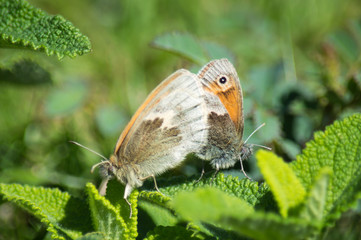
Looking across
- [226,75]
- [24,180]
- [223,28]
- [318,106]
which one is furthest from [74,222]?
[223,28]

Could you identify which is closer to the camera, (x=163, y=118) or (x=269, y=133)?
(x=163, y=118)

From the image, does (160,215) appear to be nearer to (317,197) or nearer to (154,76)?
(317,197)

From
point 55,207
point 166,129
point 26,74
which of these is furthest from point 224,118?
point 26,74

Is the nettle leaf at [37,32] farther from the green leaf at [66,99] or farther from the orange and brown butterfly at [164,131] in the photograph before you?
the green leaf at [66,99]

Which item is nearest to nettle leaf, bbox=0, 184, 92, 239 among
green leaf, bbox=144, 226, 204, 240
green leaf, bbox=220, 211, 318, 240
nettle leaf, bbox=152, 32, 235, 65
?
green leaf, bbox=144, 226, 204, 240

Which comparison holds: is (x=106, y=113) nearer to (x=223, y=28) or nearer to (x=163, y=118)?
(x=163, y=118)

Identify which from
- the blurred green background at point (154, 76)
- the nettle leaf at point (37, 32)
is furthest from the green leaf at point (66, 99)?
the nettle leaf at point (37, 32)

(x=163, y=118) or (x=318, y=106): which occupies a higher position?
(x=318, y=106)

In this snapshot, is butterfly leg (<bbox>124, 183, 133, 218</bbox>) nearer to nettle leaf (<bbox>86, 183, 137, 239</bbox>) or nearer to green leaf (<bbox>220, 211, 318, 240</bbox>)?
nettle leaf (<bbox>86, 183, 137, 239</bbox>)
